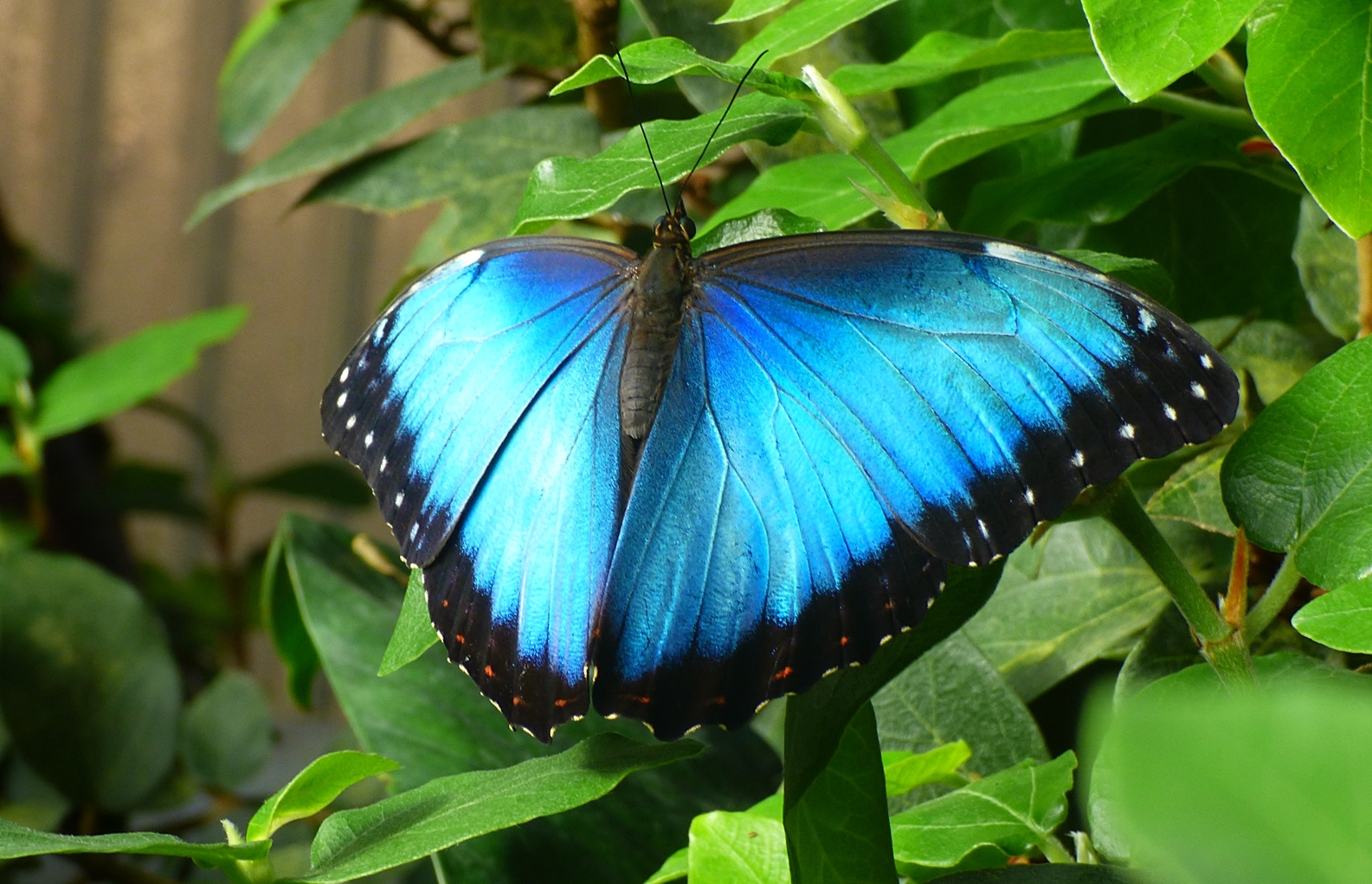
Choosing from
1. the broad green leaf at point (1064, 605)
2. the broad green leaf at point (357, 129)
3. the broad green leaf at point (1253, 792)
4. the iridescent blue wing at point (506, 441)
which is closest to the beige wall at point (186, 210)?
the broad green leaf at point (357, 129)

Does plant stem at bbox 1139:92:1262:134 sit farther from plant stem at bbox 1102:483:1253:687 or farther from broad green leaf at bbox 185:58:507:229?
broad green leaf at bbox 185:58:507:229

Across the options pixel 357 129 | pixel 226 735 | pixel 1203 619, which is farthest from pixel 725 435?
pixel 226 735

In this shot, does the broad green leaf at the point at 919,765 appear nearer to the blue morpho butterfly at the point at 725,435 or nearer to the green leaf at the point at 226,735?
the blue morpho butterfly at the point at 725,435

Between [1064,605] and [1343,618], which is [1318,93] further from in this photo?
[1064,605]

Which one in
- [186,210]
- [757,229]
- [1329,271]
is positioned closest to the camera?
[757,229]

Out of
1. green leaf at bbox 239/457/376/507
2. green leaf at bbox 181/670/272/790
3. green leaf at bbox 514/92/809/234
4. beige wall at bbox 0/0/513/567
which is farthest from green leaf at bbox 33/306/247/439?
beige wall at bbox 0/0/513/567

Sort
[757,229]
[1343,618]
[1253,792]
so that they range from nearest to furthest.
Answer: [1253,792] < [1343,618] < [757,229]

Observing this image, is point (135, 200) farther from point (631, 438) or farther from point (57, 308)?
point (631, 438)
